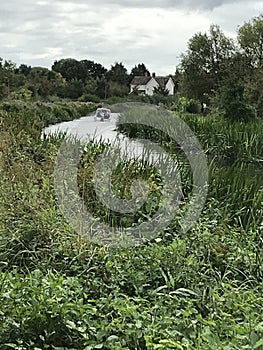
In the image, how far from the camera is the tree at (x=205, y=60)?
1384 centimetres

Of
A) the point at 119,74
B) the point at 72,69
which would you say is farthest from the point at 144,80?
the point at 72,69

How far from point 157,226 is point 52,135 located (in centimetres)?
312

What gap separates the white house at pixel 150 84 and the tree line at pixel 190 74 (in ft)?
0.60

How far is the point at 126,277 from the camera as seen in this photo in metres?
2.44

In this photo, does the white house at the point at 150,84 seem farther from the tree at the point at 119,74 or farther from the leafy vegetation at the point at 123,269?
the leafy vegetation at the point at 123,269

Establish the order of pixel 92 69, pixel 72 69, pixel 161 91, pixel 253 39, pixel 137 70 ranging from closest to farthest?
1. pixel 253 39
2. pixel 137 70
3. pixel 92 69
4. pixel 161 91
5. pixel 72 69

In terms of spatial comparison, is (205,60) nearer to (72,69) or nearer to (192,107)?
(192,107)

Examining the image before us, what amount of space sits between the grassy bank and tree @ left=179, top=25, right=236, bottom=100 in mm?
10088

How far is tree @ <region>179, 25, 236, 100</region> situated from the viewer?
13.8m

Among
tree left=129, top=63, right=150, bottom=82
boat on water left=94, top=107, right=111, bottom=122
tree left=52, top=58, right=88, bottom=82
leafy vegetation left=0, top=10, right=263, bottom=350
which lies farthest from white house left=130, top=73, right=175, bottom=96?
leafy vegetation left=0, top=10, right=263, bottom=350

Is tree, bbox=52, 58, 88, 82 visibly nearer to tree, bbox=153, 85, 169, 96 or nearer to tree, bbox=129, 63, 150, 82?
tree, bbox=129, 63, 150, 82

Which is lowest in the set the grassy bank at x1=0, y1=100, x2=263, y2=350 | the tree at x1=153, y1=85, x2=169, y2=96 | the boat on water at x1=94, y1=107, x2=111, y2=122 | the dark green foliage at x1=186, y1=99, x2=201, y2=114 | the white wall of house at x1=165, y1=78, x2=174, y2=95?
the grassy bank at x1=0, y1=100, x2=263, y2=350

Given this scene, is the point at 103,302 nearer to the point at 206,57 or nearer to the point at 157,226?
the point at 157,226

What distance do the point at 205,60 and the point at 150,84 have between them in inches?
65.2
